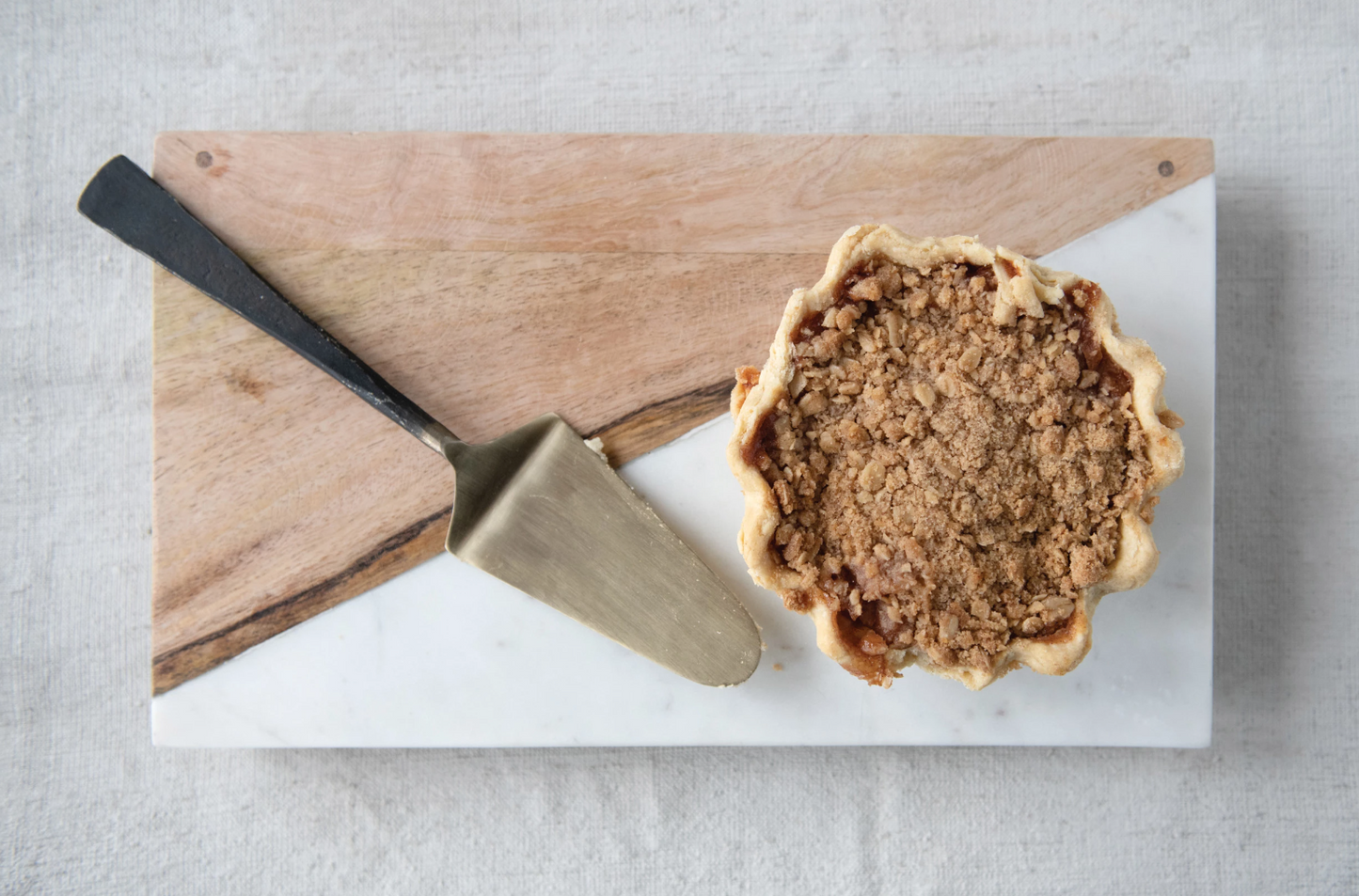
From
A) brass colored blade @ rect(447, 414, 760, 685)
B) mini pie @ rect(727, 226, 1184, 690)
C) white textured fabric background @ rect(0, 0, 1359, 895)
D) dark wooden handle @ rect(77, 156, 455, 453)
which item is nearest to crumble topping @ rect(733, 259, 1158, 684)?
mini pie @ rect(727, 226, 1184, 690)

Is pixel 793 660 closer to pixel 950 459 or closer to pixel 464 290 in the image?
pixel 950 459

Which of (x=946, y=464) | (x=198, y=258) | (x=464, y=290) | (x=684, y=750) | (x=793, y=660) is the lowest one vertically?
(x=684, y=750)

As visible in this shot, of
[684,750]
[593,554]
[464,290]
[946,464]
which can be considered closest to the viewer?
[946,464]

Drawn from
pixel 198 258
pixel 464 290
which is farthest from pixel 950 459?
pixel 198 258

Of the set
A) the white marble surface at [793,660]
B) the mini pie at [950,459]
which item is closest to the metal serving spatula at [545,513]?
the white marble surface at [793,660]

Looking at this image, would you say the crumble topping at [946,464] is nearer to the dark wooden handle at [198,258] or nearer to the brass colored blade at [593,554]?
the brass colored blade at [593,554]

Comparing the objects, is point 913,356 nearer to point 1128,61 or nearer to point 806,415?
point 806,415

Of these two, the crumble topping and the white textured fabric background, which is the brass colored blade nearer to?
the crumble topping
